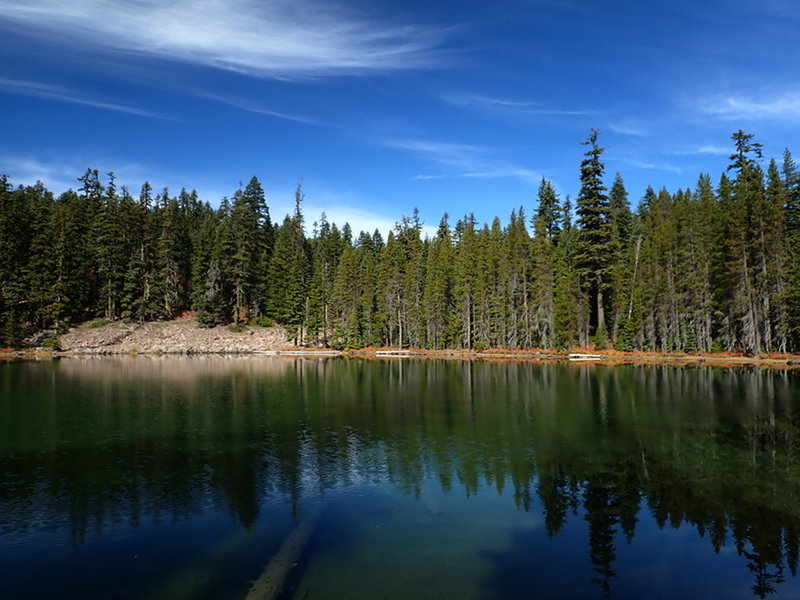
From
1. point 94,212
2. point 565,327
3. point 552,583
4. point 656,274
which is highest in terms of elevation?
point 94,212

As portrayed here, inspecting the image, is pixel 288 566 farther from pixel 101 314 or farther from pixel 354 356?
pixel 101 314

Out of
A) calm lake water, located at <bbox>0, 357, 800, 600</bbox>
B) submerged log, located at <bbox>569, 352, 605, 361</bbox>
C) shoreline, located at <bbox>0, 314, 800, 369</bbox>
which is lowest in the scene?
calm lake water, located at <bbox>0, 357, 800, 600</bbox>

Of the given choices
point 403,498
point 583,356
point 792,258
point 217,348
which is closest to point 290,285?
point 217,348

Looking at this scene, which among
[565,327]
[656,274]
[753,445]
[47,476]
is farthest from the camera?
[565,327]

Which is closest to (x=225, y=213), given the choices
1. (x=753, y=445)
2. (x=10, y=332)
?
(x=10, y=332)

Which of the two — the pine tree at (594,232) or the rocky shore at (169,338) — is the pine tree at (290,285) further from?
the pine tree at (594,232)

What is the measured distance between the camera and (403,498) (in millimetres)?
16844

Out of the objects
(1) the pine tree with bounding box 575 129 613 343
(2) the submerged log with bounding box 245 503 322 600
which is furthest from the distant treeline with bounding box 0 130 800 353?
(2) the submerged log with bounding box 245 503 322 600

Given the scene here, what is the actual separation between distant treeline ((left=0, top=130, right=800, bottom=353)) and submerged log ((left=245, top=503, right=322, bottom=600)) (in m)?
58.2

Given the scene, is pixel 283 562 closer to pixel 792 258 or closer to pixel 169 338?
pixel 792 258

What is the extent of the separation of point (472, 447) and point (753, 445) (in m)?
12.1

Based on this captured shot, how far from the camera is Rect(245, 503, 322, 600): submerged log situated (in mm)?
10633

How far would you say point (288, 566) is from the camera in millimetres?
11930

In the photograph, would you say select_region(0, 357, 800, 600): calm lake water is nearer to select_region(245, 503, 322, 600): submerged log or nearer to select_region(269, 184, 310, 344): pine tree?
select_region(245, 503, 322, 600): submerged log
